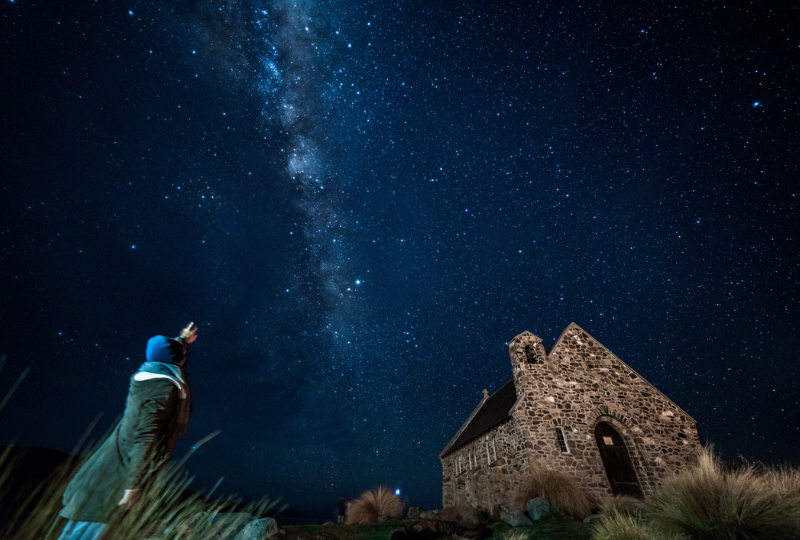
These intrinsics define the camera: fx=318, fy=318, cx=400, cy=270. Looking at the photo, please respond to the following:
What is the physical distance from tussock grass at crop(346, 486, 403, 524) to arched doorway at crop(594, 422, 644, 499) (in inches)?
349

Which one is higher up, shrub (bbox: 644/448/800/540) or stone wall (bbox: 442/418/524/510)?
stone wall (bbox: 442/418/524/510)

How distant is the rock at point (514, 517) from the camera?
9.27 m

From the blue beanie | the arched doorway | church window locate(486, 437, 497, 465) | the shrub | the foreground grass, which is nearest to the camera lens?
the foreground grass

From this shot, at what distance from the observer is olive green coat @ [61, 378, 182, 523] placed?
2.42 m

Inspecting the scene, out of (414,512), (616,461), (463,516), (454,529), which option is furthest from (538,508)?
(616,461)

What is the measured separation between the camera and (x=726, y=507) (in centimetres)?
513

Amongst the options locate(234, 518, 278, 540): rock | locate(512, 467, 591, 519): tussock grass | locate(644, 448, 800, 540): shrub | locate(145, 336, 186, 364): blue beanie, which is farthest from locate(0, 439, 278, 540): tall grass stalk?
locate(512, 467, 591, 519): tussock grass

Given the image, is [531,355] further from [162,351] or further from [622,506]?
[162,351]

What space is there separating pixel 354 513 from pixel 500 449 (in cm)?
693

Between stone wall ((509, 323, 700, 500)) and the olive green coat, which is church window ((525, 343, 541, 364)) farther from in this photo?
the olive green coat

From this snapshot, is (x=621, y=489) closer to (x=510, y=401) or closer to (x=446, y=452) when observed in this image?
(x=510, y=401)

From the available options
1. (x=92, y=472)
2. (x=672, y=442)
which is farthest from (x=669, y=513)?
(x=672, y=442)

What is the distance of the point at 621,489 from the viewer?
515 inches

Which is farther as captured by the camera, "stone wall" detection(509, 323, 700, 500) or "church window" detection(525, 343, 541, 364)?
"church window" detection(525, 343, 541, 364)
